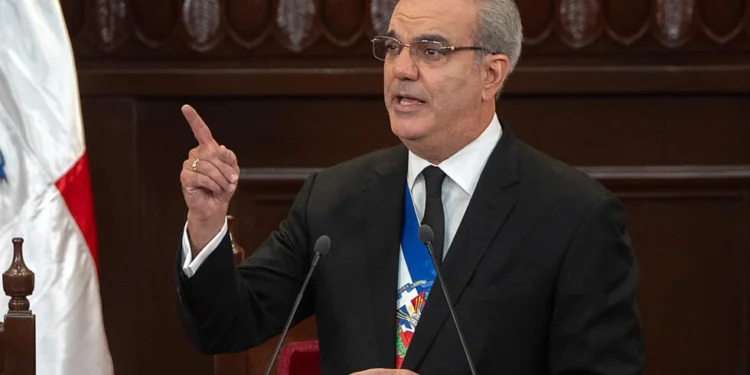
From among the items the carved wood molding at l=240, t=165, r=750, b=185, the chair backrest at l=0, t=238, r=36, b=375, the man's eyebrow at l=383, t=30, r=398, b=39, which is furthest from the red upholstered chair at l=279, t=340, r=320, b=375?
the carved wood molding at l=240, t=165, r=750, b=185

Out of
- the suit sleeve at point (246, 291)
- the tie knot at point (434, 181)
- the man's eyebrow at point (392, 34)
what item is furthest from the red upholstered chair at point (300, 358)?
the man's eyebrow at point (392, 34)

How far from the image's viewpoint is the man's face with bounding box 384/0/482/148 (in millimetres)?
2266

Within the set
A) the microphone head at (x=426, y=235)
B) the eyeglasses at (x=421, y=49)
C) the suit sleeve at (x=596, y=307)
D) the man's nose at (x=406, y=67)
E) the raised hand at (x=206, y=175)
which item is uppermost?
the eyeglasses at (x=421, y=49)

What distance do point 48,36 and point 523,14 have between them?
141 centimetres

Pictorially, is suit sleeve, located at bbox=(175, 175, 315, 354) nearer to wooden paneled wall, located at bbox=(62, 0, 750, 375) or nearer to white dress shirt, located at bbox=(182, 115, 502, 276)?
white dress shirt, located at bbox=(182, 115, 502, 276)

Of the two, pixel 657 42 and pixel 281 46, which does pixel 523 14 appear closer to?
pixel 657 42

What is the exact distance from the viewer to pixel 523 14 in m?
3.60

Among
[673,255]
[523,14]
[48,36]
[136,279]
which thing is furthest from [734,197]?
[48,36]

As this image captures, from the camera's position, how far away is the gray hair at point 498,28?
2326 millimetres

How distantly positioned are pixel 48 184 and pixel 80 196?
9cm

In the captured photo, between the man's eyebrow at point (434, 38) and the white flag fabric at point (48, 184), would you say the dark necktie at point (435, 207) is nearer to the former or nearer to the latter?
the man's eyebrow at point (434, 38)

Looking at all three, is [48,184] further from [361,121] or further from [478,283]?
[478,283]

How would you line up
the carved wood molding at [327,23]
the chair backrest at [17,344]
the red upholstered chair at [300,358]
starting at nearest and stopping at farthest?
the chair backrest at [17,344] < the red upholstered chair at [300,358] < the carved wood molding at [327,23]

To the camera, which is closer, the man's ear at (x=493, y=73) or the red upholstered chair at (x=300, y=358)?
the man's ear at (x=493, y=73)
